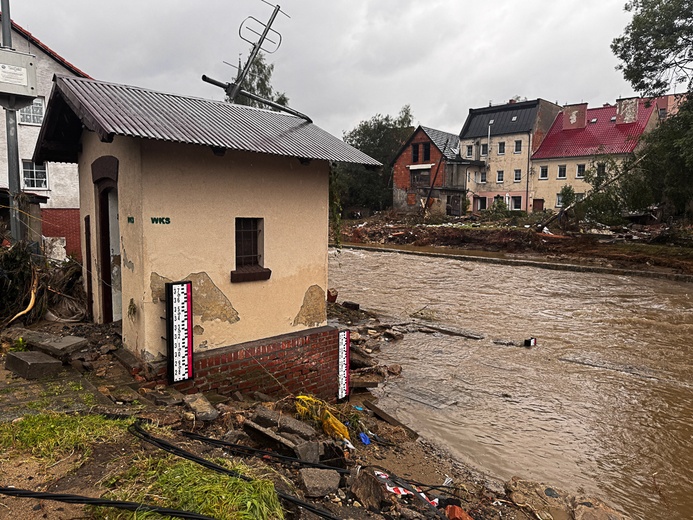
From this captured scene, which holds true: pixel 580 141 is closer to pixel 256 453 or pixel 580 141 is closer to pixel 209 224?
pixel 209 224

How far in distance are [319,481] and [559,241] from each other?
29.7 m

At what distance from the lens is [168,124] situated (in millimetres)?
6105

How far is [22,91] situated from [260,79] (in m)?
32.4

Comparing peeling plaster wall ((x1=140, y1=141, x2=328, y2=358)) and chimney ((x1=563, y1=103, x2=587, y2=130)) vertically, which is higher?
chimney ((x1=563, y1=103, x2=587, y2=130))

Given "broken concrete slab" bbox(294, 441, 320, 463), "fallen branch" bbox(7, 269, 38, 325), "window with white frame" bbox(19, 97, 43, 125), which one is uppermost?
"window with white frame" bbox(19, 97, 43, 125)

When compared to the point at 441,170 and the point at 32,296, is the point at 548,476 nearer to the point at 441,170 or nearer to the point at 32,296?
the point at 32,296

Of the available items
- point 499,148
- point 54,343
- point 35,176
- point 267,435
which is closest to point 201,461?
point 267,435

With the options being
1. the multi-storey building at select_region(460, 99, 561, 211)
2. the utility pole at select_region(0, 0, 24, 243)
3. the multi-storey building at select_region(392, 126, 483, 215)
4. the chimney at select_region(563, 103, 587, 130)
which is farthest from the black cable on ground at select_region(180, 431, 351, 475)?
the chimney at select_region(563, 103, 587, 130)

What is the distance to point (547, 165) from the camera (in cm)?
4556

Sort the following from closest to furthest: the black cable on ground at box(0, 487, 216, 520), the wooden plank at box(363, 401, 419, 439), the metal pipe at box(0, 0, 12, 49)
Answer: the black cable on ground at box(0, 487, 216, 520), the wooden plank at box(363, 401, 419, 439), the metal pipe at box(0, 0, 12, 49)

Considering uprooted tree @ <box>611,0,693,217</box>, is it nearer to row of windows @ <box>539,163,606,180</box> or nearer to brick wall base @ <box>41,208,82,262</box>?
row of windows @ <box>539,163,606,180</box>

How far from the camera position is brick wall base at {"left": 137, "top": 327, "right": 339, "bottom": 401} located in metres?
6.43

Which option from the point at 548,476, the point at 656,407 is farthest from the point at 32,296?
the point at 656,407

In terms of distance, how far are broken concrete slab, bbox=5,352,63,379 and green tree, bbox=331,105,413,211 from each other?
148ft
